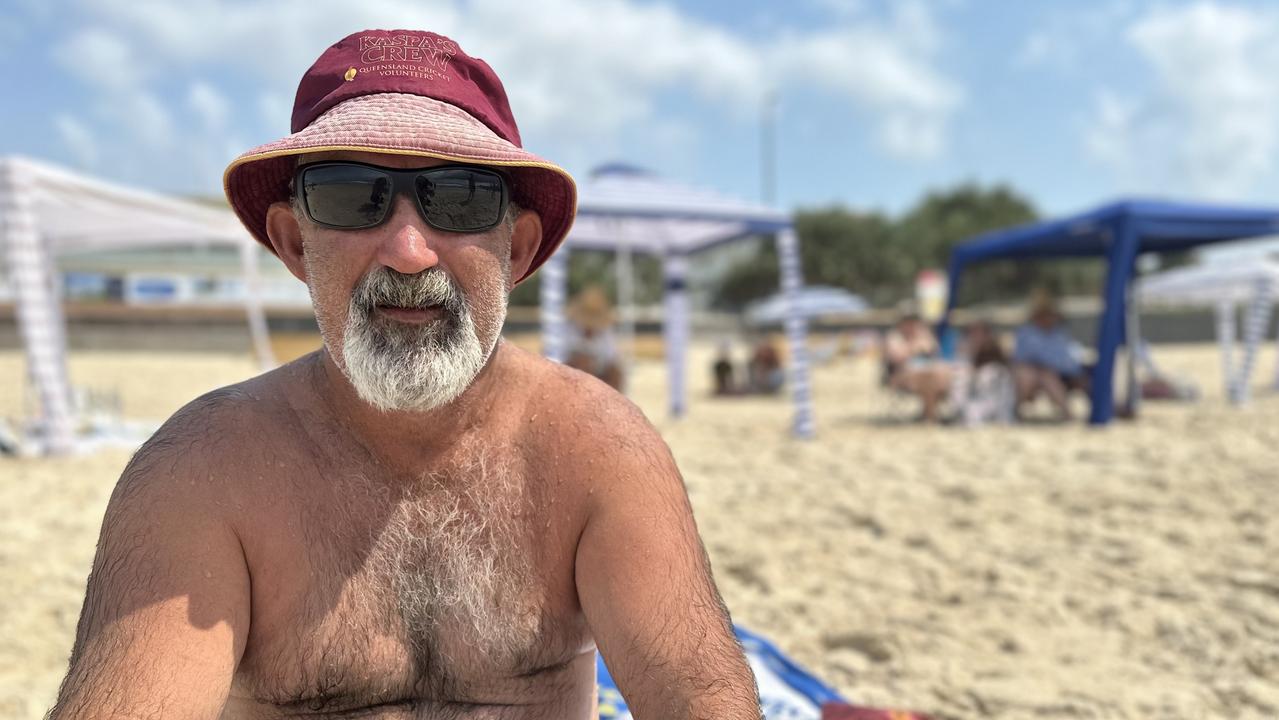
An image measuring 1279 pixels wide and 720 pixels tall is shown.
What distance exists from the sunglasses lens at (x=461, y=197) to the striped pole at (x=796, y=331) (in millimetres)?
6541

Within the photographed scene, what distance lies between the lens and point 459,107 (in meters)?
1.20

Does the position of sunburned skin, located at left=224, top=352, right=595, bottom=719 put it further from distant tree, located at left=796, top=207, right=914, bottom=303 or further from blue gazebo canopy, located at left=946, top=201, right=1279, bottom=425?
distant tree, located at left=796, top=207, right=914, bottom=303

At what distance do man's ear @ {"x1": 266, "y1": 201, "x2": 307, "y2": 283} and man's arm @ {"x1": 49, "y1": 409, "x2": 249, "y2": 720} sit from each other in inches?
12.8

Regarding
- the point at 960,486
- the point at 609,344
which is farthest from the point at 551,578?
the point at 609,344

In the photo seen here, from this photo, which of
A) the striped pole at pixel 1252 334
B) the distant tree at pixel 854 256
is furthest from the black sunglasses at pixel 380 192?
the distant tree at pixel 854 256

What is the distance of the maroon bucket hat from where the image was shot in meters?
1.09

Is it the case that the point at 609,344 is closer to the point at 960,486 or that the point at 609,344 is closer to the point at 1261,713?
the point at 960,486

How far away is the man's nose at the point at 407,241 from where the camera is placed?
3.63ft

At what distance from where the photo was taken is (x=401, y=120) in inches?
43.4

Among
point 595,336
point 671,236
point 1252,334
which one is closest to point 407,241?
point 595,336

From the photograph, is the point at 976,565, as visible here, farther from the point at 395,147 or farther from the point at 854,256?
the point at 854,256

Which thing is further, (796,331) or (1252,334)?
(1252,334)

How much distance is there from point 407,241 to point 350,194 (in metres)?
0.11

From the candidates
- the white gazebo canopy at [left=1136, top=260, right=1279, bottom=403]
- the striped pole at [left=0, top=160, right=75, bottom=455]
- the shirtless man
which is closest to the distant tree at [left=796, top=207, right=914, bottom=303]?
the white gazebo canopy at [left=1136, top=260, right=1279, bottom=403]
